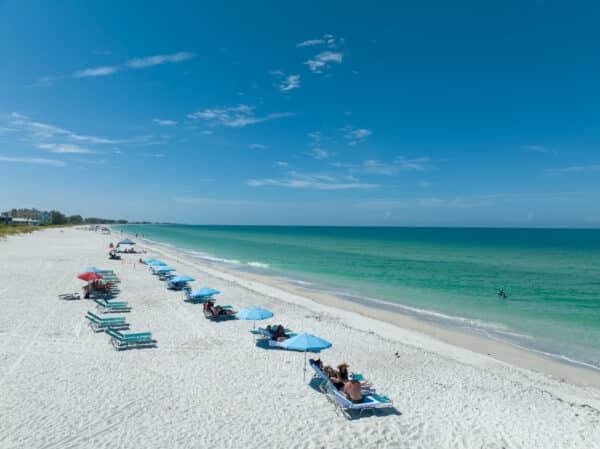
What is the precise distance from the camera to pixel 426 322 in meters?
19.0

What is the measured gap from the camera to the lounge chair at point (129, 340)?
41.1 ft

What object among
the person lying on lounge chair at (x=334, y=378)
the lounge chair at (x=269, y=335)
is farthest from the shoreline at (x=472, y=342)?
the person lying on lounge chair at (x=334, y=378)

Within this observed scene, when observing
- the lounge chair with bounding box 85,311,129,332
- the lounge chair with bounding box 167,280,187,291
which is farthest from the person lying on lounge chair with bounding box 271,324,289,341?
the lounge chair with bounding box 167,280,187,291

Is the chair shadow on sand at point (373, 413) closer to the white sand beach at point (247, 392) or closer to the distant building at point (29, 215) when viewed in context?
the white sand beach at point (247, 392)

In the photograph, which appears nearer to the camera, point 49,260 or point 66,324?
point 66,324

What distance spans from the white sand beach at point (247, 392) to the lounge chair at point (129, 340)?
385mm

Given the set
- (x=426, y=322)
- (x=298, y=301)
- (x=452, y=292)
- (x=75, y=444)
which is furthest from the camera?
(x=452, y=292)

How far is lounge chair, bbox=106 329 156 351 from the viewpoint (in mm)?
12523

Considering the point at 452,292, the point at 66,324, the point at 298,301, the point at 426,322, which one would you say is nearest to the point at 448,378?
the point at 426,322

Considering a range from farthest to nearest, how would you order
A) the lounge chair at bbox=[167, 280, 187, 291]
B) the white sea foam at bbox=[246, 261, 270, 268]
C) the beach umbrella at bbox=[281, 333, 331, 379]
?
1. the white sea foam at bbox=[246, 261, 270, 268]
2. the lounge chair at bbox=[167, 280, 187, 291]
3. the beach umbrella at bbox=[281, 333, 331, 379]

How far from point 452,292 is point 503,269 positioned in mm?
18939

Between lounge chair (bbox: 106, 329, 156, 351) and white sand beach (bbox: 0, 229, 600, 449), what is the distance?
1.26 ft

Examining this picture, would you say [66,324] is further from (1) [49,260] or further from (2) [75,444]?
(1) [49,260]

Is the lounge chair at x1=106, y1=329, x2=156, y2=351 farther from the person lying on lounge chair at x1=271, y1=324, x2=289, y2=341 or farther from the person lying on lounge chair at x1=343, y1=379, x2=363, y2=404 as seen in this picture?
the person lying on lounge chair at x1=343, y1=379, x2=363, y2=404
